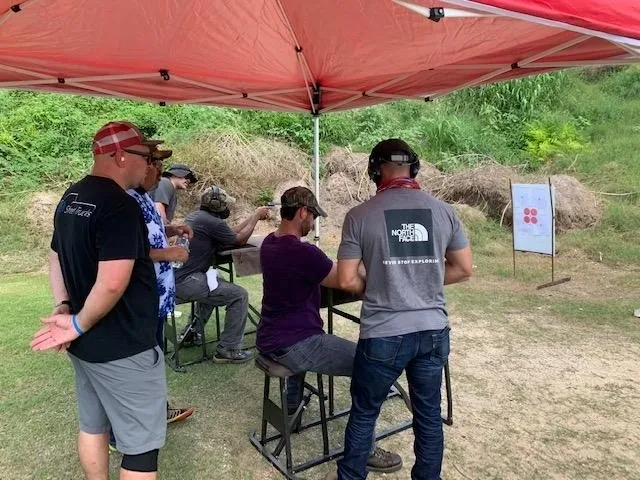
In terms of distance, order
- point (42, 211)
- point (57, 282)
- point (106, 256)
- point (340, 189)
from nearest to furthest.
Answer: point (106, 256)
point (57, 282)
point (42, 211)
point (340, 189)

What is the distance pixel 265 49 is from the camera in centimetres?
377

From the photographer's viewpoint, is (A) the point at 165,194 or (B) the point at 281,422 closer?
→ (B) the point at 281,422

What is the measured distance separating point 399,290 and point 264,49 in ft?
8.02

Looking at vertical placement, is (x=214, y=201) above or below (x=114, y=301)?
above

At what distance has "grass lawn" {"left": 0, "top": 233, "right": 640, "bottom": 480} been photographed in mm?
2729

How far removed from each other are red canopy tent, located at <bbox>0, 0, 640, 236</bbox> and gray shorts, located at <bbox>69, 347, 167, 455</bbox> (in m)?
1.97

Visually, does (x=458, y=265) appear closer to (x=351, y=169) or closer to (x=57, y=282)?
(x=57, y=282)

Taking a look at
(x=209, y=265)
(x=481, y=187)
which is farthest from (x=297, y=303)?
(x=481, y=187)

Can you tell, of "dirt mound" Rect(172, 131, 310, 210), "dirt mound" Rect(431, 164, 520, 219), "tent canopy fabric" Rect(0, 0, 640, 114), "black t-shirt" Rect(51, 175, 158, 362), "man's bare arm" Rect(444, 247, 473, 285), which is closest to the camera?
"black t-shirt" Rect(51, 175, 158, 362)

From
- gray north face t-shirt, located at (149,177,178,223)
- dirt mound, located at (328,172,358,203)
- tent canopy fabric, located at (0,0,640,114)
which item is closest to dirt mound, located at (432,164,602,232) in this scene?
dirt mound, located at (328,172,358,203)

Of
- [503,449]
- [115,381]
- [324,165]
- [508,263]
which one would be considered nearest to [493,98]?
[324,165]

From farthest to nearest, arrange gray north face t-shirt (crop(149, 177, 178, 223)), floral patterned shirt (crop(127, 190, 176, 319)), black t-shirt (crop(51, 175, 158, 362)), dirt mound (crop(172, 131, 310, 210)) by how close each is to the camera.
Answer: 1. dirt mound (crop(172, 131, 310, 210))
2. gray north face t-shirt (crop(149, 177, 178, 223))
3. floral patterned shirt (crop(127, 190, 176, 319))
4. black t-shirt (crop(51, 175, 158, 362))

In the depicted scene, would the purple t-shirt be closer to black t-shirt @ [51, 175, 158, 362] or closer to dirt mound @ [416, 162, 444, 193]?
black t-shirt @ [51, 175, 158, 362]

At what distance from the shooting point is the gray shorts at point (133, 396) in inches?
74.5
